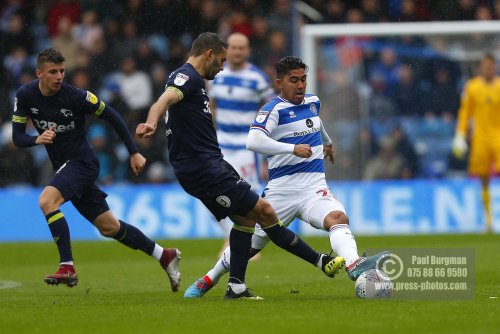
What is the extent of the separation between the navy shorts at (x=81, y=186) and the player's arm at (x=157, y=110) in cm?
191

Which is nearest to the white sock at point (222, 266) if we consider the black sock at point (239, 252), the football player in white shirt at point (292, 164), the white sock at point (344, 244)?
the football player in white shirt at point (292, 164)

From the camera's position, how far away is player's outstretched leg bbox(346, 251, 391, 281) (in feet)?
27.2

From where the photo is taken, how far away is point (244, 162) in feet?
43.7

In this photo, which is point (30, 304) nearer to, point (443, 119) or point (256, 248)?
point (256, 248)

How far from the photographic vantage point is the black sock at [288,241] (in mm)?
8773

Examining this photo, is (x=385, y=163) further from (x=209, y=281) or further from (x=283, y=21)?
(x=209, y=281)

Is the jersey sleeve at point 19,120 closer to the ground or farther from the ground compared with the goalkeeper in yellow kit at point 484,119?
farther from the ground

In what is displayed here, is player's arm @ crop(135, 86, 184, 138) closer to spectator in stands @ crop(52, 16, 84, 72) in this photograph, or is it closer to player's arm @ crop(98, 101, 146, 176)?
player's arm @ crop(98, 101, 146, 176)

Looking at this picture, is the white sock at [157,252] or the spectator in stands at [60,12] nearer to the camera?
the white sock at [157,252]

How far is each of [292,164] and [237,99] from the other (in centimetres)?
402

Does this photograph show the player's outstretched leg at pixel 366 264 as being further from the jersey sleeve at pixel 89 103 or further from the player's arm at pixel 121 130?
the jersey sleeve at pixel 89 103

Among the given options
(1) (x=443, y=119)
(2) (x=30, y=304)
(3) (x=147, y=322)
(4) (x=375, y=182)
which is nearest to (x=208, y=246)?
(4) (x=375, y=182)

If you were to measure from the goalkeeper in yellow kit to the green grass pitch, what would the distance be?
13.0 ft

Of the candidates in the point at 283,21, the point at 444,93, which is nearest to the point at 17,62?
the point at 283,21
